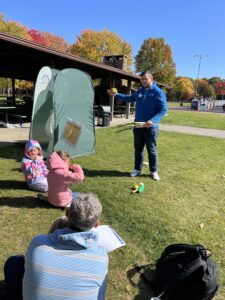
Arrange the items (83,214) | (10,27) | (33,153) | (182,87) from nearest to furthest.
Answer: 1. (83,214)
2. (33,153)
3. (10,27)
4. (182,87)

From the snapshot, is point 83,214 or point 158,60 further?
point 158,60

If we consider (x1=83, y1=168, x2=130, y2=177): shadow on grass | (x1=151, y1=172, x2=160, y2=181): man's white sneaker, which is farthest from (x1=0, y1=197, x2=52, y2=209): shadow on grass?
(x1=151, y1=172, x2=160, y2=181): man's white sneaker

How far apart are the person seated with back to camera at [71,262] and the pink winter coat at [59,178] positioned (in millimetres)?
2199

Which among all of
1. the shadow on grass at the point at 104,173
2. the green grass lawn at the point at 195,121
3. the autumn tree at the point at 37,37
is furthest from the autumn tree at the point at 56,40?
the shadow on grass at the point at 104,173

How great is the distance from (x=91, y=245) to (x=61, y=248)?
18 centimetres

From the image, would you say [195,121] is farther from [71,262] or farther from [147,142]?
[71,262]

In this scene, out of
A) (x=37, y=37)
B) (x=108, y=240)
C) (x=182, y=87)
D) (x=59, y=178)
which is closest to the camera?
(x=108, y=240)

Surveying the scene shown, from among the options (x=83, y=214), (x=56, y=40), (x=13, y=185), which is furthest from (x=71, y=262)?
(x=56, y=40)

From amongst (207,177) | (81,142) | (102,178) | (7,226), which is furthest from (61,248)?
(81,142)

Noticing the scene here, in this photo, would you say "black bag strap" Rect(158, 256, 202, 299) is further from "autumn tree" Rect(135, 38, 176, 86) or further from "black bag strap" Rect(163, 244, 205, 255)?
"autumn tree" Rect(135, 38, 176, 86)

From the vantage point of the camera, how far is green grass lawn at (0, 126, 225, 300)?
10.8ft

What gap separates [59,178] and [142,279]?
1.79 metres

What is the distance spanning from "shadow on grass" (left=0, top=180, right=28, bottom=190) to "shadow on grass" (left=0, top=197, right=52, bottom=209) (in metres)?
0.43

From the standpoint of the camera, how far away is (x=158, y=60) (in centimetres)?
5800
